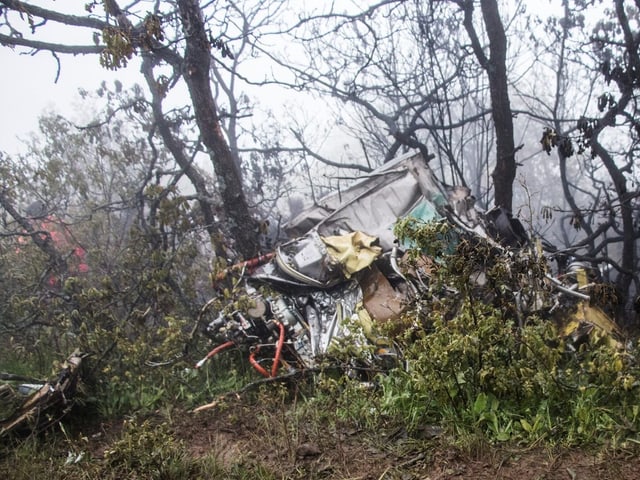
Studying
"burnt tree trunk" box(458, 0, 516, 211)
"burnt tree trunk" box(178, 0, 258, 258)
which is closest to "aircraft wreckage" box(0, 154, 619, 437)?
"burnt tree trunk" box(178, 0, 258, 258)

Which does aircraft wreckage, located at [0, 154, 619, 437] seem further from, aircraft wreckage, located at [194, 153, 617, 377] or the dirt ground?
the dirt ground

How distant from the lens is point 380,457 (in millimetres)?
2852

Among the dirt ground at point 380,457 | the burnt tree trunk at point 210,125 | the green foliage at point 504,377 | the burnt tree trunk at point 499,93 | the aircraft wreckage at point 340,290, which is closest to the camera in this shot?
the dirt ground at point 380,457

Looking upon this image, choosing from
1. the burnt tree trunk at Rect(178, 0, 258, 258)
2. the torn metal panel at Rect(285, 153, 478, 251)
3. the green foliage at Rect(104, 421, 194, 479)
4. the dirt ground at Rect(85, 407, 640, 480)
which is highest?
the burnt tree trunk at Rect(178, 0, 258, 258)

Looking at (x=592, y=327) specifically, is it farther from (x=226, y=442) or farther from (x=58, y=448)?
(x=58, y=448)

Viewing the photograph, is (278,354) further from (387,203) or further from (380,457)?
(387,203)

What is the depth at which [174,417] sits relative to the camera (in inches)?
157

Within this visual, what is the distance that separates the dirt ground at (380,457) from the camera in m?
2.52

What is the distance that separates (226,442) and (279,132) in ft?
38.5

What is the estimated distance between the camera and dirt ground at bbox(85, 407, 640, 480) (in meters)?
2.52

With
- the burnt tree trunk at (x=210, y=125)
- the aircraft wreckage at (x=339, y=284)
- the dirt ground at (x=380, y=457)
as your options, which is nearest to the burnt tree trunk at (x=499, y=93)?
the aircraft wreckage at (x=339, y=284)

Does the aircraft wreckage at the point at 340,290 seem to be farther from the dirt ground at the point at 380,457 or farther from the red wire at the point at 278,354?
the dirt ground at the point at 380,457

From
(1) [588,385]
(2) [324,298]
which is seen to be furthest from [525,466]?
(2) [324,298]

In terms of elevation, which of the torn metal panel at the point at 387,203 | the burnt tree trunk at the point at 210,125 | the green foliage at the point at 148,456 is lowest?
the green foliage at the point at 148,456
